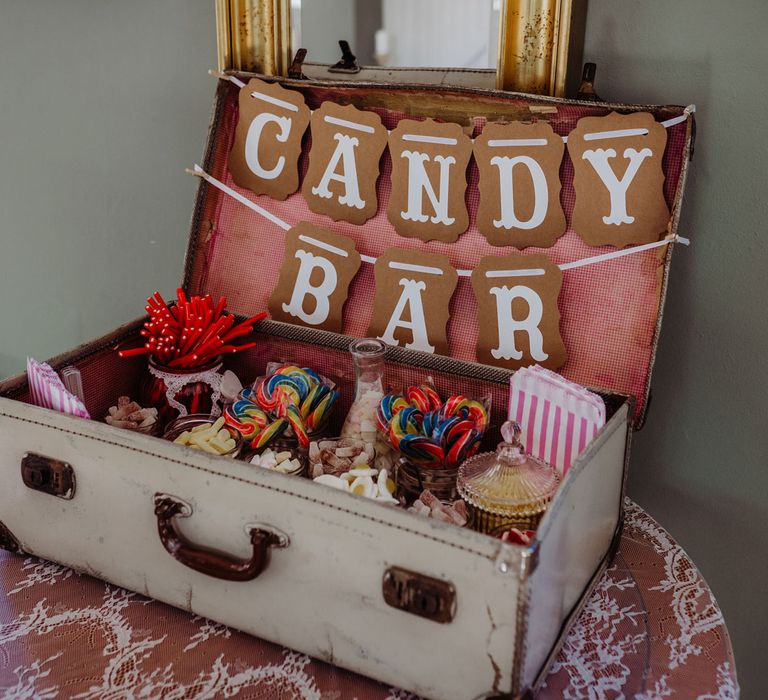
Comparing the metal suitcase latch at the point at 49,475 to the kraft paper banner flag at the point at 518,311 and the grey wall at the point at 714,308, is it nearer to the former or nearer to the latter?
the kraft paper banner flag at the point at 518,311

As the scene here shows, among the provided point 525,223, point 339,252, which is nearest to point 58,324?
point 339,252

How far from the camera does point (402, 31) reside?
1349 mm

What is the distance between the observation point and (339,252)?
1.36 m

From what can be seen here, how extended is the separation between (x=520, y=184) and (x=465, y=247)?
0.45 feet

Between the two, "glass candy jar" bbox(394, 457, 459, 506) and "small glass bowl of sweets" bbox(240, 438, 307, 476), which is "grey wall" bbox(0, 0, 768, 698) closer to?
"glass candy jar" bbox(394, 457, 459, 506)

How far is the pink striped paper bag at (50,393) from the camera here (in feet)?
3.55

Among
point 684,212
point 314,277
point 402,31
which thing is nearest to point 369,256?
point 314,277

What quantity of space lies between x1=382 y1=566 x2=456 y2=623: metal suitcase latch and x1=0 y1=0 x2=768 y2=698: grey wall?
0.70 metres

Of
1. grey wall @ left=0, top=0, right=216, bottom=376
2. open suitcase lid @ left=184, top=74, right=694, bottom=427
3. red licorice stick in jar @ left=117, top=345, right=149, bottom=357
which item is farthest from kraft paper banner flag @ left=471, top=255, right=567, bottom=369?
grey wall @ left=0, top=0, right=216, bottom=376

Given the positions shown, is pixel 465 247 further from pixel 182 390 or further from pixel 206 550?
pixel 206 550

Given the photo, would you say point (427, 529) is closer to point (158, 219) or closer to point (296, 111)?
point (296, 111)

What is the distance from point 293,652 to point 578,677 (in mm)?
347

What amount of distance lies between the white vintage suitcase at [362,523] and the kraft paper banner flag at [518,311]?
3cm

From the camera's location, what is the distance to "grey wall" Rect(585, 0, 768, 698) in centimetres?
117
